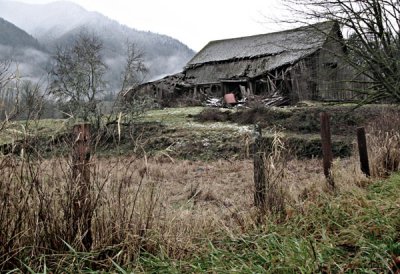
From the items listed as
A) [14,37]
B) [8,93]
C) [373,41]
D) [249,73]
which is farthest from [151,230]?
[14,37]

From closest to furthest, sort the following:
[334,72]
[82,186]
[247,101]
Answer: [82,186], [334,72], [247,101]

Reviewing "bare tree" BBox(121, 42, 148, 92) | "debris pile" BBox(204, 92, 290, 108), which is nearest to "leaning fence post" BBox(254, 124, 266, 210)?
"bare tree" BBox(121, 42, 148, 92)

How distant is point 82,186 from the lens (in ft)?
10.8

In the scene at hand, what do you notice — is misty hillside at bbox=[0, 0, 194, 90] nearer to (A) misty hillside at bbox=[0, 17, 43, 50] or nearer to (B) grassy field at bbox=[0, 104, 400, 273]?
(A) misty hillside at bbox=[0, 17, 43, 50]

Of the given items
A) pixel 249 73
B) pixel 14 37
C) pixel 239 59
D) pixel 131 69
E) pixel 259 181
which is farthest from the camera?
pixel 14 37

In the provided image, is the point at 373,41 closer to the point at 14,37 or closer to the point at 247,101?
the point at 247,101

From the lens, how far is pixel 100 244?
10.6ft

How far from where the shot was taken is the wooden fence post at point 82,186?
3201mm

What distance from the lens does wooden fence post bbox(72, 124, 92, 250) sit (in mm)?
3201

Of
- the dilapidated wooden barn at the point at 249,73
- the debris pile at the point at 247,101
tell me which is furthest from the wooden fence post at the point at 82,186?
the debris pile at the point at 247,101

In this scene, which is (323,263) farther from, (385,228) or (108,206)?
(108,206)

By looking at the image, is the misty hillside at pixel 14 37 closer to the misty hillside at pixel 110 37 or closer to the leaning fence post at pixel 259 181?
the misty hillside at pixel 110 37

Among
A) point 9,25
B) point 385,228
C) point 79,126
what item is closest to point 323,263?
point 385,228

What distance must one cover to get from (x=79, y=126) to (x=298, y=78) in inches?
979
